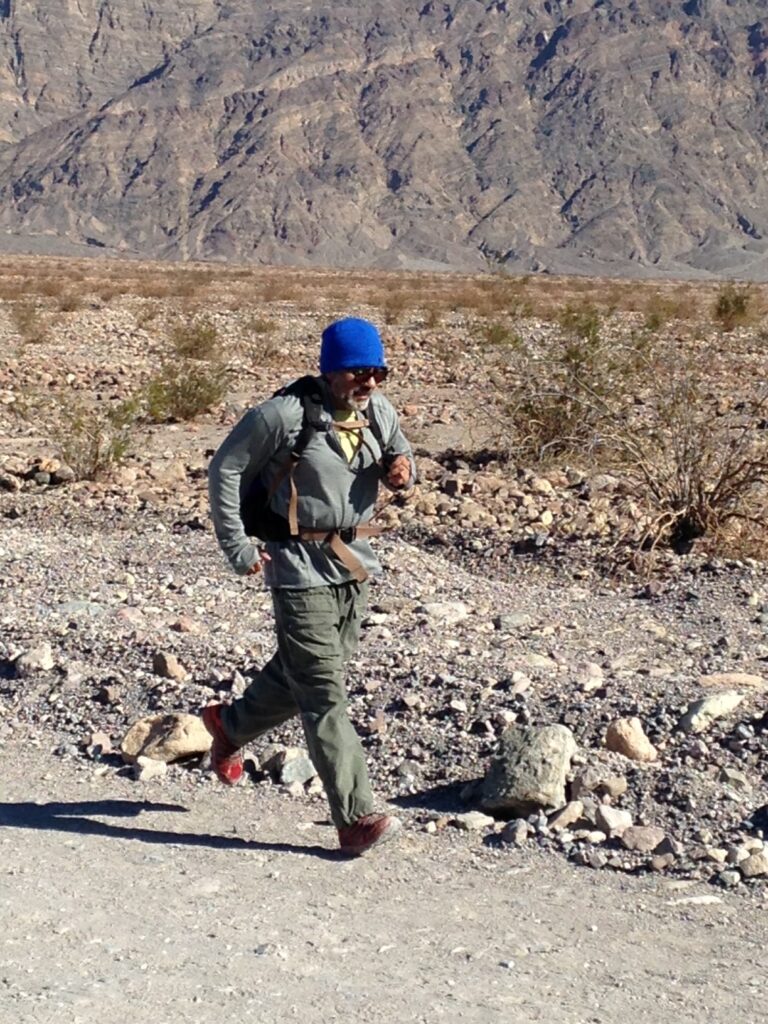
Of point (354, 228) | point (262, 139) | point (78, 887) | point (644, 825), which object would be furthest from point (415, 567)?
point (262, 139)

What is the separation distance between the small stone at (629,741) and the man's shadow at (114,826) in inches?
41.6

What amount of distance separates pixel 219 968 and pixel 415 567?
13.9 ft

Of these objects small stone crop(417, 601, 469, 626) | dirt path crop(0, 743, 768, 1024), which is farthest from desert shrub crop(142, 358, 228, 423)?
dirt path crop(0, 743, 768, 1024)

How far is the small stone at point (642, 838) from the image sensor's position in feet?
14.9

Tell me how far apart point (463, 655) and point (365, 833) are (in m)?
1.88

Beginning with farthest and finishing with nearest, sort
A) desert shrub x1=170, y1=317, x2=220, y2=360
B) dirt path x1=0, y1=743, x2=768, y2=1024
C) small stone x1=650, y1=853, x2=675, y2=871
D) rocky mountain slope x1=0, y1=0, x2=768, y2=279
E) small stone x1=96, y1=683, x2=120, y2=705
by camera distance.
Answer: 1. rocky mountain slope x1=0, y1=0, x2=768, y2=279
2. desert shrub x1=170, y1=317, x2=220, y2=360
3. small stone x1=96, y1=683, x2=120, y2=705
4. small stone x1=650, y1=853, x2=675, y2=871
5. dirt path x1=0, y1=743, x2=768, y2=1024

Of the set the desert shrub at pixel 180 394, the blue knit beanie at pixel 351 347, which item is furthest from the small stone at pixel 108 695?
the desert shrub at pixel 180 394

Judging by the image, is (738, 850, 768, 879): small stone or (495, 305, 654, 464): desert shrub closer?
(738, 850, 768, 879): small stone

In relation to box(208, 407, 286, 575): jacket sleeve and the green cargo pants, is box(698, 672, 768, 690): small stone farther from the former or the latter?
box(208, 407, 286, 575): jacket sleeve

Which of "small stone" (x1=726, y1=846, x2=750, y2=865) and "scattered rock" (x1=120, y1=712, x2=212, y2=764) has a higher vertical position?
"small stone" (x1=726, y1=846, x2=750, y2=865)

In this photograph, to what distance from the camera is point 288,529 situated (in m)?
4.50

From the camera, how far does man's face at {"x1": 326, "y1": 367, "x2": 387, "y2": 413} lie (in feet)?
14.5

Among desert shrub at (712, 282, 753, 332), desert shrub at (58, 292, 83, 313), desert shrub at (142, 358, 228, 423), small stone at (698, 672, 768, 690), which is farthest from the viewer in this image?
desert shrub at (58, 292, 83, 313)

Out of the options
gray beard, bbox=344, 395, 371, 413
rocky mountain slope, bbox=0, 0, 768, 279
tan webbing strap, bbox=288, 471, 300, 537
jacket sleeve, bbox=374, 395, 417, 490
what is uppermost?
gray beard, bbox=344, 395, 371, 413
